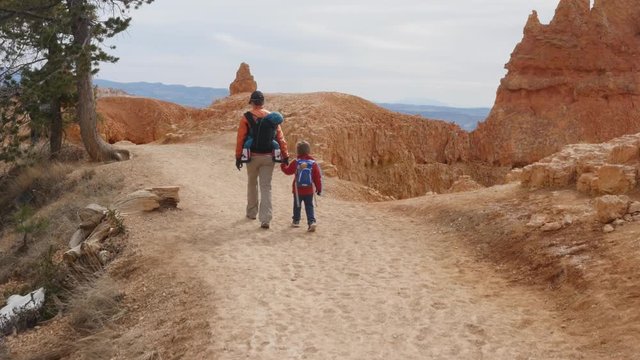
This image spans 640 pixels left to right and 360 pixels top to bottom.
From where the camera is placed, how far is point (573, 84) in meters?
31.1

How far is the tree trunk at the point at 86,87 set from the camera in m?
15.1

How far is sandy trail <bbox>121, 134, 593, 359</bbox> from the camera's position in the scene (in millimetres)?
5566

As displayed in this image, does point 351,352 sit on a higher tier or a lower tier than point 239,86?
lower

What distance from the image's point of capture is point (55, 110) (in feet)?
59.9

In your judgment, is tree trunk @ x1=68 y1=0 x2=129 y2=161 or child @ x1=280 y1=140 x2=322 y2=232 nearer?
child @ x1=280 y1=140 x2=322 y2=232

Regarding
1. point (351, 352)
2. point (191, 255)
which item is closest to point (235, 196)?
point (191, 255)

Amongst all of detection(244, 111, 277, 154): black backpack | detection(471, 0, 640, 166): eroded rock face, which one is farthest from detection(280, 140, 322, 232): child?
detection(471, 0, 640, 166): eroded rock face

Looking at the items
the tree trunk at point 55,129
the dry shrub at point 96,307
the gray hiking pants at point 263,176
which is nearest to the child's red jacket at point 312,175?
the gray hiking pants at point 263,176

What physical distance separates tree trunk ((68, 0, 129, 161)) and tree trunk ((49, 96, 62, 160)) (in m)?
1.62

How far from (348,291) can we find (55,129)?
14.8m

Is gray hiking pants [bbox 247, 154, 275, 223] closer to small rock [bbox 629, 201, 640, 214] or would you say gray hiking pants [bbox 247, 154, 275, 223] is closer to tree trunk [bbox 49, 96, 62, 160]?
small rock [bbox 629, 201, 640, 214]

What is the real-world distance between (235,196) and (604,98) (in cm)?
2545

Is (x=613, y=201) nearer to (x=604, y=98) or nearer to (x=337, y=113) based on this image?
(x=337, y=113)

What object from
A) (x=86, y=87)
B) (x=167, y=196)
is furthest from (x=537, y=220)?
(x=86, y=87)
